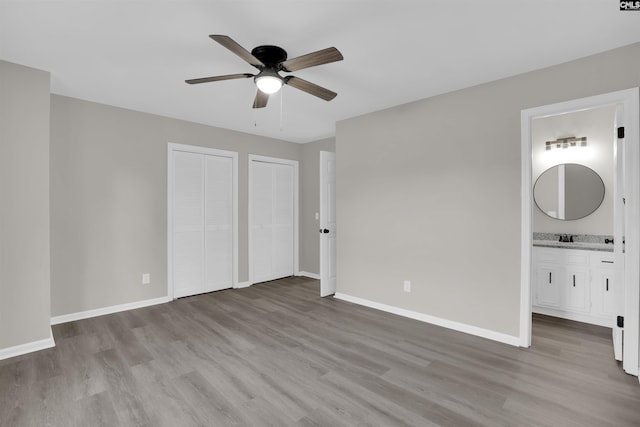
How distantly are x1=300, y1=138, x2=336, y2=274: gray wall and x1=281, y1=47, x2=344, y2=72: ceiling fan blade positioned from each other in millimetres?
3362

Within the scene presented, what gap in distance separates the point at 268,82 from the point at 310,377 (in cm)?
224

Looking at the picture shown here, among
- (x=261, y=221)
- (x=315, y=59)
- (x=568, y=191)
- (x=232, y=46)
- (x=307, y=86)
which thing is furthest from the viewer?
(x=261, y=221)

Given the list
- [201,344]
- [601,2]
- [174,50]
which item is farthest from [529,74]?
[201,344]

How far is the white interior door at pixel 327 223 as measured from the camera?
4.43 m

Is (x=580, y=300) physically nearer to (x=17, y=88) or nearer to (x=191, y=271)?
(x=191, y=271)

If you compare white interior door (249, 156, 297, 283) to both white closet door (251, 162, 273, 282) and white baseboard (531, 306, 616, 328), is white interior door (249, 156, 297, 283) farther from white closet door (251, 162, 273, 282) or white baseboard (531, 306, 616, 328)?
white baseboard (531, 306, 616, 328)

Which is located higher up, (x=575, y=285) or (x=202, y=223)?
(x=202, y=223)

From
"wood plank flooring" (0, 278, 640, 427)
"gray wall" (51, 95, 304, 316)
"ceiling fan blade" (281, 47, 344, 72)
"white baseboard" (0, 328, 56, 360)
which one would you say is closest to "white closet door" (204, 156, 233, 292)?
"gray wall" (51, 95, 304, 316)

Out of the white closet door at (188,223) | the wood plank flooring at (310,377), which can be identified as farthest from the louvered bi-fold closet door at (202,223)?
the wood plank flooring at (310,377)

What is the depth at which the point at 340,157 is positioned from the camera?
14.3ft

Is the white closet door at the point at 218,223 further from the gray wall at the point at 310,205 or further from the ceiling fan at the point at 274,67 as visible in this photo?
the ceiling fan at the point at 274,67

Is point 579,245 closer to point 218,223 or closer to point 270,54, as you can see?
point 270,54

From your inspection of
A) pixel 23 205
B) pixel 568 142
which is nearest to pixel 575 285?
pixel 568 142

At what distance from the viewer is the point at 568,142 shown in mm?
3791
